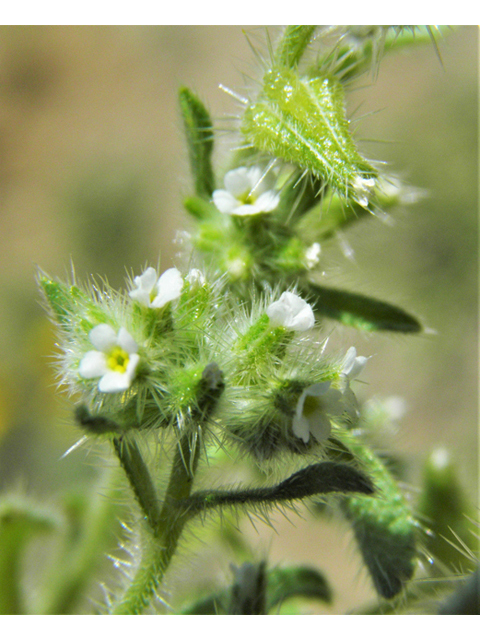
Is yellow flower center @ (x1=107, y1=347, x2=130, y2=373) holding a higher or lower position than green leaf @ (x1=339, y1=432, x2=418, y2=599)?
higher

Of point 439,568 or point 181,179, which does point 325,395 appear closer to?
point 439,568

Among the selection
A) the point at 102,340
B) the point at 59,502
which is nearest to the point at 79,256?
the point at 59,502

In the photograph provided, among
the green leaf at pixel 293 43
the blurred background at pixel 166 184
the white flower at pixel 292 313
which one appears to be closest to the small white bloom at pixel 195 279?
the white flower at pixel 292 313

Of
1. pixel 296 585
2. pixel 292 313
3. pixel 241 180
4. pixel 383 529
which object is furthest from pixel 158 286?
pixel 296 585

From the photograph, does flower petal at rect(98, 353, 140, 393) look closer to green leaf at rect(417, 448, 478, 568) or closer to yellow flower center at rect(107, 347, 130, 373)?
yellow flower center at rect(107, 347, 130, 373)

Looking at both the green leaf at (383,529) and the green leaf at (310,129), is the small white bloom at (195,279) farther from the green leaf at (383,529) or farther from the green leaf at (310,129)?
the green leaf at (383,529)

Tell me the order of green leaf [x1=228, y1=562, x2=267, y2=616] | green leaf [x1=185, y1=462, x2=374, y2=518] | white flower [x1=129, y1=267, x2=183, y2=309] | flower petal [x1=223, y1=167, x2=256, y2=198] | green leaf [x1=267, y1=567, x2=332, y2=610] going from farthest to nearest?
green leaf [x1=267, y1=567, x2=332, y2=610]
flower petal [x1=223, y1=167, x2=256, y2=198]
green leaf [x1=228, y1=562, x2=267, y2=616]
white flower [x1=129, y1=267, x2=183, y2=309]
green leaf [x1=185, y1=462, x2=374, y2=518]

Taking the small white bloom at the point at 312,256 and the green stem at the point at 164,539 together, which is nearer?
the green stem at the point at 164,539

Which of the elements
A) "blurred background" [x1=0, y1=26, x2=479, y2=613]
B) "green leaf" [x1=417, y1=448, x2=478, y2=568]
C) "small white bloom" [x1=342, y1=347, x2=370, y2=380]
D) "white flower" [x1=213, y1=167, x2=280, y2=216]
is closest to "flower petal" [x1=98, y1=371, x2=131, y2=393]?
"small white bloom" [x1=342, y1=347, x2=370, y2=380]
